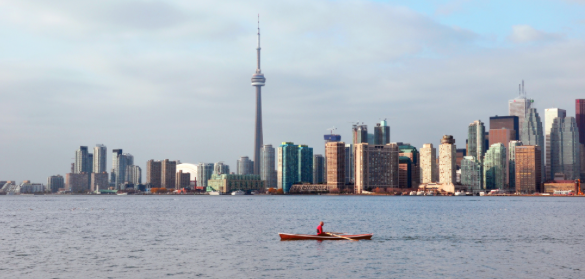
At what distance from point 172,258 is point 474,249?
37.7 metres

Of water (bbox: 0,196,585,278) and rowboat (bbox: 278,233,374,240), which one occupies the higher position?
rowboat (bbox: 278,233,374,240)

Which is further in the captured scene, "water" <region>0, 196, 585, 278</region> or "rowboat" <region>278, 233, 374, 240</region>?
"rowboat" <region>278, 233, 374, 240</region>

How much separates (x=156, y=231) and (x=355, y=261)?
158ft

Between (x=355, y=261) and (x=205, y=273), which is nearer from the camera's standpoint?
(x=205, y=273)

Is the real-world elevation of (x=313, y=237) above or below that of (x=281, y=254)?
above

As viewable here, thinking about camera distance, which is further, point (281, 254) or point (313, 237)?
point (313, 237)

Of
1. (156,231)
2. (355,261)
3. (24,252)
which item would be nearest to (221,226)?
(156,231)

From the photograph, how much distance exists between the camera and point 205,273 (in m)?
61.3

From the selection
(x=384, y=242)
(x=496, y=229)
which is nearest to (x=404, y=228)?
(x=496, y=229)

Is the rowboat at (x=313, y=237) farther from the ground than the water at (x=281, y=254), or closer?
farther from the ground

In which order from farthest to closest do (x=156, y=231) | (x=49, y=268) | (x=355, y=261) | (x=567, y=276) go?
1. (x=156, y=231)
2. (x=355, y=261)
3. (x=49, y=268)
4. (x=567, y=276)

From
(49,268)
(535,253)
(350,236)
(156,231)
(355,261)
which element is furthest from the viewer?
(156,231)

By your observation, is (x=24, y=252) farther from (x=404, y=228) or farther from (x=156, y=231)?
(x=404, y=228)

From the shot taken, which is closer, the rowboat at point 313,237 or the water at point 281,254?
the water at point 281,254
